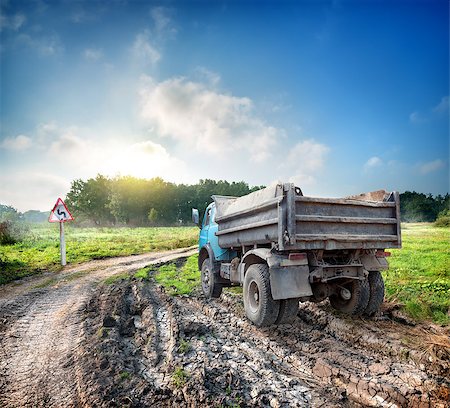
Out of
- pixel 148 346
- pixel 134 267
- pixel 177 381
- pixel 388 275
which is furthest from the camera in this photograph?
pixel 134 267

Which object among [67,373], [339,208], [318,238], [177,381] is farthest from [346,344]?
[67,373]

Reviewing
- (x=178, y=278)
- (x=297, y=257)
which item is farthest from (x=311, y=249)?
(x=178, y=278)

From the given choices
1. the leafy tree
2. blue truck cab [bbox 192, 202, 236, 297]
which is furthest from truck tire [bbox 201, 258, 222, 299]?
the leafy tree

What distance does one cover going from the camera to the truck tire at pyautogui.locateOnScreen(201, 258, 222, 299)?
290 inches

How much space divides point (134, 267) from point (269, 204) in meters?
9.15

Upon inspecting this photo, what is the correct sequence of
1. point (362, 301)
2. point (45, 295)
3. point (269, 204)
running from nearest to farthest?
1. point (269, 204)
2. point (362, 301)
3. point (45, 295)

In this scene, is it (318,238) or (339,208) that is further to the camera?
(339,208)

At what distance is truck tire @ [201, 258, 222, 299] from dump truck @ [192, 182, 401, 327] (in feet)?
4.93

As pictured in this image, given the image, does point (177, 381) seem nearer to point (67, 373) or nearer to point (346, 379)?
point (67, 373)

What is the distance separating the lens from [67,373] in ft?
11.9

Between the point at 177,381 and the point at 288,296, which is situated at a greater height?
the point at 288,296

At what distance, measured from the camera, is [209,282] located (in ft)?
24.8

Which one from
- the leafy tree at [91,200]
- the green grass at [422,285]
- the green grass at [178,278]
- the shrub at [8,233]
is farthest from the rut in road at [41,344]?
the leafy tree at [91,200]

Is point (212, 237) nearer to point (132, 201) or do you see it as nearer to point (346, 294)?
point (346, 294)
